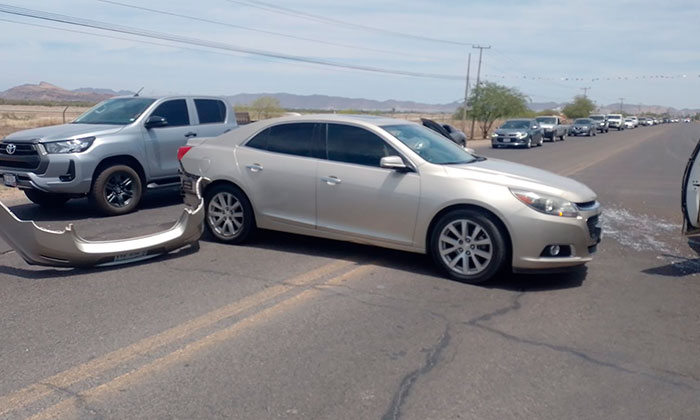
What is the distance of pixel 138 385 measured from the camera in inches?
167

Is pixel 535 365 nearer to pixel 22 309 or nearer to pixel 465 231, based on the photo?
pixel 465 231

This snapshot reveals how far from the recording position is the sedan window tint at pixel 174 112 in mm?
11273

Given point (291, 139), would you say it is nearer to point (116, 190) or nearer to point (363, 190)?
point (363, 190)

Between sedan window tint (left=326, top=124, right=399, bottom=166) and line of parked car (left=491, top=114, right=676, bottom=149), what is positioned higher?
sedan window tint (left=326, top=124, right=399, bottom=166)

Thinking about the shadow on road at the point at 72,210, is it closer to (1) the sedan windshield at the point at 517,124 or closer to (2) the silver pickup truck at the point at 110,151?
(2) the silver pickup truck at the point at 110,151

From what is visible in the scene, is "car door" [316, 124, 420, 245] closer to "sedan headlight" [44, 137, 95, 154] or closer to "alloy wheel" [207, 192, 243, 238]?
"alloy wheel" [207, 192, 243, 238]

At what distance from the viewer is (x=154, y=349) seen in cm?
484

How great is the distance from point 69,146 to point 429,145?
542 cm

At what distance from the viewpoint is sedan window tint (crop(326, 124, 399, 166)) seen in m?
7.29

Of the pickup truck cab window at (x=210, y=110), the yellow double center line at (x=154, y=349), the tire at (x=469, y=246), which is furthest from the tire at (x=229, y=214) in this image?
the pickup truck cab window at (x=210, y=110)

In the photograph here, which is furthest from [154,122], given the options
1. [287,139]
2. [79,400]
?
[79,400]

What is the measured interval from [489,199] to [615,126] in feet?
247

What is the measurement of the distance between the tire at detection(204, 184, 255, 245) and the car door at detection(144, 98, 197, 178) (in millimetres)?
3075

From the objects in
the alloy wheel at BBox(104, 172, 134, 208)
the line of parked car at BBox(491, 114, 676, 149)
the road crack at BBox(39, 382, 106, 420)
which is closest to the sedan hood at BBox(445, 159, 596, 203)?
the road crack at BBox(39, 382, 106, 420)
